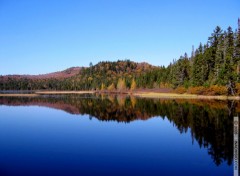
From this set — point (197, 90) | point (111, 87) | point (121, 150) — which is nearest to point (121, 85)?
point (111, 87)

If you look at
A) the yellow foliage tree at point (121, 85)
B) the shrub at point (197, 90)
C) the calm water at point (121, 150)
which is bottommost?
the calm water at point (121, 150)

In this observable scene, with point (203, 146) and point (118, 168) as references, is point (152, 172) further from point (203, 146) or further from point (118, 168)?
point (203, 146)

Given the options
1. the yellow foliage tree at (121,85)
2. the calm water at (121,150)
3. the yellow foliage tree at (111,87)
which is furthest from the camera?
the yellow foliage tree at (111,87)

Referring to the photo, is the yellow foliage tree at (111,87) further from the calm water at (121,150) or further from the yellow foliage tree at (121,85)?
the calm water at (121,150)

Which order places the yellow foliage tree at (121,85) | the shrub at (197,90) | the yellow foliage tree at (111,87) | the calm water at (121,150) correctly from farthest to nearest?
the yellow foliage tree at (111,87) < the yellow foliage tree at (121,85) < the shrub at (197,90) < the calm water at (121,150)

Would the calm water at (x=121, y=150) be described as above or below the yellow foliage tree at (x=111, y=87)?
below

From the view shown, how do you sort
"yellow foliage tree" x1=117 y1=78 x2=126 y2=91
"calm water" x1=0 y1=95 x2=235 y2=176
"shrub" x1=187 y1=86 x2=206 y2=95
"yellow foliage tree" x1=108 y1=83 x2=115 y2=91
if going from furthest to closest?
"yellow foliage tree" x1=108 y1=83 x2=115 y2=91
"yellow foliage tree" x1=117 y1=78 x2=126 y2=91
"shrub" x1=187 y1=86 x2=206 y2=95
"calm water" x1=0 y1=95 x2=235 y2=176

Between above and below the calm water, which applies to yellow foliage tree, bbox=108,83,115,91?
above

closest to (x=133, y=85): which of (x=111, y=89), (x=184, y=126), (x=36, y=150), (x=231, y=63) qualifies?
(x=111, y=89)

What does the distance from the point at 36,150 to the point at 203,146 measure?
38.4ft

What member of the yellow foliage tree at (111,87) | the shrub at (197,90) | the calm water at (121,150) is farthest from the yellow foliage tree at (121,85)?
the calm water at (121,150)

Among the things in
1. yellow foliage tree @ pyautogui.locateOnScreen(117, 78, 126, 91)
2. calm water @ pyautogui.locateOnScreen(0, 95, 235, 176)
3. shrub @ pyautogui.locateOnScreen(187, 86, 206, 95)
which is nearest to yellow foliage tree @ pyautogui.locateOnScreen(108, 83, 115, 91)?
yellow foliage tree @ pyautogui.locateOnScreen(117, 78, 126, 91)

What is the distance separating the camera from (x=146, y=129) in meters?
29.2

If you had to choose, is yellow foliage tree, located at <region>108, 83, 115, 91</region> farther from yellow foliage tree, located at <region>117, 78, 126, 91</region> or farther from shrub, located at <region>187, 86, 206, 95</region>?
shrub, located at <region>187, 86, 206, 95</region>
